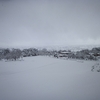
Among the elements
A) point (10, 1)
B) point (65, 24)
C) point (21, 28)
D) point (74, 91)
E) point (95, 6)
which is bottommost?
point (74, 91)

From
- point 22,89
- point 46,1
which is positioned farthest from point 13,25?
point 22,89

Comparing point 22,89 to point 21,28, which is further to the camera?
point 21,28

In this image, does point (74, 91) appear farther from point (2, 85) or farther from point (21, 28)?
point (21, 28)

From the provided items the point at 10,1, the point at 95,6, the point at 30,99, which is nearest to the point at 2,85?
the point at 30,99

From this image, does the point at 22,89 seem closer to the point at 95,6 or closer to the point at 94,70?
the point at 94,70

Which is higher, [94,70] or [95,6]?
[95,6]

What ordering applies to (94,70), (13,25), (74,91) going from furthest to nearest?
(13,25) < (94,70) < (74,91)

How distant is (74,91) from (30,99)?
5.35ft

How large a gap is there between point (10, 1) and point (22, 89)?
4286 mm

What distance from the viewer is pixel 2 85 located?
2.38 metres

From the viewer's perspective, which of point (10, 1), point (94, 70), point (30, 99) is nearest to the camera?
point (30, 99)

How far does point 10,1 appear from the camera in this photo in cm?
295

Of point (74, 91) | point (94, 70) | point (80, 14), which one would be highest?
point (80, 14)

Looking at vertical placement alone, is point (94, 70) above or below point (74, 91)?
above
